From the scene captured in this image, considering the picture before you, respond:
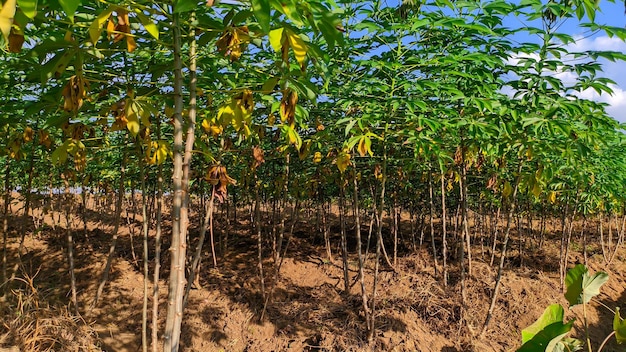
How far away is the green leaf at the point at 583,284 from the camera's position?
54.2 inches

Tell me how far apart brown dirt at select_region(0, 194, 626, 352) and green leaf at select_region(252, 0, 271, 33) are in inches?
116

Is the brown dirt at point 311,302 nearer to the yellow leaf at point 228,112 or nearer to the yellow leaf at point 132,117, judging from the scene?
the yellow leaf at point 132,117

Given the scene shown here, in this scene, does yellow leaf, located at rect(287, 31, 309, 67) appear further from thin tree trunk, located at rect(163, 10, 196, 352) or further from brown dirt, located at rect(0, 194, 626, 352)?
brown dirt, located at rect(0, 194, 626, 352)

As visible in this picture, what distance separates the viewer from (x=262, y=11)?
0.96 metres

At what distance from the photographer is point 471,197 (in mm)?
10258

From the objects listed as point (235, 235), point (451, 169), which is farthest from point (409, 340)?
point (235, 235)

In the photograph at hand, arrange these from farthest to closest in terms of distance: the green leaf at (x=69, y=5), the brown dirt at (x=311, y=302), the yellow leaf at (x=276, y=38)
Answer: the brown dirt at (x=311, y=302)
the yellow leaf at (x=276, y=38)
the green leaf at (x=69, y=5)

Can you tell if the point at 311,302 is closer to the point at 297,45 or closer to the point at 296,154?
the point at 296,154

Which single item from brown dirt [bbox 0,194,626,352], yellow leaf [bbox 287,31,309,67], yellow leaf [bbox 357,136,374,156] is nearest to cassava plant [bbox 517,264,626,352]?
yellow leaf [bbox 287,31,309,67]

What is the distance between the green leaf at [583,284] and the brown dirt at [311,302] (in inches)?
128

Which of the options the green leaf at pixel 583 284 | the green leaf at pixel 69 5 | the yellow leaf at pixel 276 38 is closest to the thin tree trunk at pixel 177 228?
the yellow leaf at pixel 276 38

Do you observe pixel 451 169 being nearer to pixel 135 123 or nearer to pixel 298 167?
pixel 298 167

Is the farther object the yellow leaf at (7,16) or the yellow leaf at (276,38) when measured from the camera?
the yellow leaf at (276,38)

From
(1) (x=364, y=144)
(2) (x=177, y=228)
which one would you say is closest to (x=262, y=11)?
(2) (x=177, y=228)
